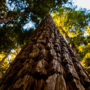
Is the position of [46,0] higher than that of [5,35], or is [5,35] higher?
[46,0]

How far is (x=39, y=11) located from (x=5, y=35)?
3296 mm

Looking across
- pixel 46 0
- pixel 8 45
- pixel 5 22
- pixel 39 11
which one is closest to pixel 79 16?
pixel 46 0

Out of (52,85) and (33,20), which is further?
(33,20)

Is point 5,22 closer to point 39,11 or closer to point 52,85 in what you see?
point 39,11

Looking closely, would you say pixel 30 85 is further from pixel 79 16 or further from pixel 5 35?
pixel 79 16

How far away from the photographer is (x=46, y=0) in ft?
17.5

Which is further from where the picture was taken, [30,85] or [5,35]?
[5,35]

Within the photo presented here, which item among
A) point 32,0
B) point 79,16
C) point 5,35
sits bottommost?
point 5,35

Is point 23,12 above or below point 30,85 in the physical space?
above

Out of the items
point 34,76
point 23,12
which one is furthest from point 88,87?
point 23,12

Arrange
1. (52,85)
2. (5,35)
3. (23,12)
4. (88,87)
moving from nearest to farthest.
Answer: (52,85) < (88,87) < (5,35) < (23,12)

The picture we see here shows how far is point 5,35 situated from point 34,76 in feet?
15.6

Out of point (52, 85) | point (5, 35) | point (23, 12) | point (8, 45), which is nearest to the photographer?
point (52, 85)

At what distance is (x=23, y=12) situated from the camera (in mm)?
5695
